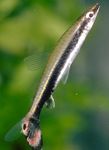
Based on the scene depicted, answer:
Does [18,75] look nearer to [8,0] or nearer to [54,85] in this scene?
[8,0]

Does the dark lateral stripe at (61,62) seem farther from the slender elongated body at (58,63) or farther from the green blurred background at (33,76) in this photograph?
the green blurred background at (33,76)

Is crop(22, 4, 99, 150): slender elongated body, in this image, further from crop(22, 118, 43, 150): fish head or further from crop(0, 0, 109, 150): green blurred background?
crop(0, 0, 109, 150): green blurred background

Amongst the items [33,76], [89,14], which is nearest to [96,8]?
[89,14]

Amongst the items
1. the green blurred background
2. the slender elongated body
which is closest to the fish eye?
the slender elongated body

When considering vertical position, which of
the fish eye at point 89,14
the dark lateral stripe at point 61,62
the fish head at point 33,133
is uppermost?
the fish eye at point 89,14

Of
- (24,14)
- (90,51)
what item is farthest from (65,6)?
(90,51)

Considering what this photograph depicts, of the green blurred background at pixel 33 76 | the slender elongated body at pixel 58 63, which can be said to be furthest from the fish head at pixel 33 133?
the green blurred background at pixel 33 76

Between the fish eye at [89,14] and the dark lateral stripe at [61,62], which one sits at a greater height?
the fish eye at [89,14]

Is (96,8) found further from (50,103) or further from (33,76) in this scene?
(33,76)
